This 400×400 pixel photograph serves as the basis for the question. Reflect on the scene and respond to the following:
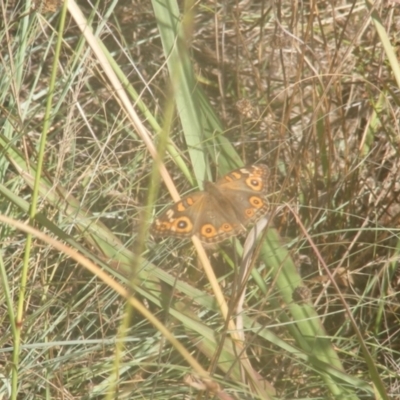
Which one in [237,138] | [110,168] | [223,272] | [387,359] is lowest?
[387,359]

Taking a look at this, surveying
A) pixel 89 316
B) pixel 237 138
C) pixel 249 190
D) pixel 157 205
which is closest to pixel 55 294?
pixel 89 316

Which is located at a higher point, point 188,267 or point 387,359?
point 188,267

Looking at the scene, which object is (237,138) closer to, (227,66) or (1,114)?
(227,66)

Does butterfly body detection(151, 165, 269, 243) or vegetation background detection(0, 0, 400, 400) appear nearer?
vegetation background detection(0, 0, 400, 400)

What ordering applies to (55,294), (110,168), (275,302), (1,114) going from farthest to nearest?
(1,114), (110,168), (55,294), (275,302)

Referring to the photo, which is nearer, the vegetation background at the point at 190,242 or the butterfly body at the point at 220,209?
the vegetation background at the point at 190,242
